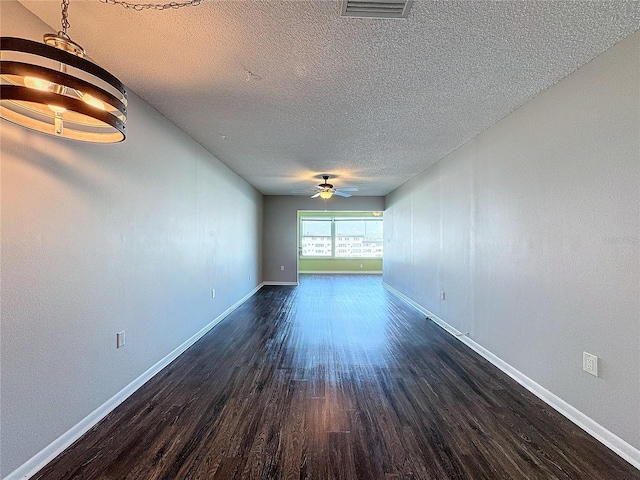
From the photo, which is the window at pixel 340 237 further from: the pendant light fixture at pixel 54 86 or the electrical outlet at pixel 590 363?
the pendant light fixture at pixel 54 86

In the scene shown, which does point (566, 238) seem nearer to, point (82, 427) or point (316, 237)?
point (82, 427)

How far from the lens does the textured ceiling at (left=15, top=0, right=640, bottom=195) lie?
5.00ft

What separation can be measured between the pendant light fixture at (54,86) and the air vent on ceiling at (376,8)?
1.13 metres

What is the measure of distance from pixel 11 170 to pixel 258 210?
5906 millimetres

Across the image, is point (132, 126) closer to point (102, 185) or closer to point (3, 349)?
point (102, 185)

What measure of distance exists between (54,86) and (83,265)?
1.10 metres

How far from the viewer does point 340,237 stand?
37.1 feet

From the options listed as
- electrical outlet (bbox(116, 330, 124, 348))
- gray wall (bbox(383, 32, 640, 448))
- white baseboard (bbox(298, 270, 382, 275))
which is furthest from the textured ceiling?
white baseboard (bbox(298, 270, 382, 275))

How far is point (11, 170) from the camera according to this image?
145 centimetres

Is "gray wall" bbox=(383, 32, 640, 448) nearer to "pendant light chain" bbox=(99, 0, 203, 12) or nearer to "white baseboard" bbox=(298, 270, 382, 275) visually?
"pendant light chain" bbox=(99, 0, 203, 12)

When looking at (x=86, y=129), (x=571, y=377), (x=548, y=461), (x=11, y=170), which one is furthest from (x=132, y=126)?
(x=571, y=377)

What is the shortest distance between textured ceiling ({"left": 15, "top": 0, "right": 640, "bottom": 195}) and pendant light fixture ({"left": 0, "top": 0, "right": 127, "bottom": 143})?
52cm

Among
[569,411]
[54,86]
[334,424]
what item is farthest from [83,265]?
[569,411]

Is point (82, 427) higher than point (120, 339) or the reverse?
the reverse
